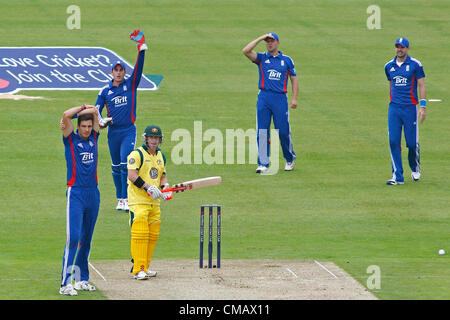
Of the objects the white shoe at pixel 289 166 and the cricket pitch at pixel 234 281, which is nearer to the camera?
the cricket pitch at pixel 234 281

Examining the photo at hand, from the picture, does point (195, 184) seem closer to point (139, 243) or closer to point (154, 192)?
point (154, 192)

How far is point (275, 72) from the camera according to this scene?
18.1m

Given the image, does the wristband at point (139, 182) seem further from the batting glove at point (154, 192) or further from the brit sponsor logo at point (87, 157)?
the brit sponsor logo at point (87, 157)

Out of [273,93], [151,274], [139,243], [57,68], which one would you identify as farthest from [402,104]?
[57,68]

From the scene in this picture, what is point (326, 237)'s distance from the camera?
14133 millimetres

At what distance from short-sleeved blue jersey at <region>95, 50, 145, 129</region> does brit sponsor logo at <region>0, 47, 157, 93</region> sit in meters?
9.81

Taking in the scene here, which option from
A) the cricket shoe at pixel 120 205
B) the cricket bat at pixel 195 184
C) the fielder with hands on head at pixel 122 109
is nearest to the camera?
the cricket bat at pixel 195 184

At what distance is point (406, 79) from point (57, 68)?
1232 cm

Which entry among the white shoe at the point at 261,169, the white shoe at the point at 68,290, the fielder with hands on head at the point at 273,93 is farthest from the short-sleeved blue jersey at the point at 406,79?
the white shoe at the point at 68,290

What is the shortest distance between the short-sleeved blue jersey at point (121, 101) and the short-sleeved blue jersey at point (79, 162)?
14.0 feet

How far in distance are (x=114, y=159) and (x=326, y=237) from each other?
3.85 metres

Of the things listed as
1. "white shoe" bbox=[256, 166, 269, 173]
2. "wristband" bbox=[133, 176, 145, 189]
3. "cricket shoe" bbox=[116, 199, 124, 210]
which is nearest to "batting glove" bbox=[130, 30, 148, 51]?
"cricket shoe" bbox=[116, 199, 124, 210]

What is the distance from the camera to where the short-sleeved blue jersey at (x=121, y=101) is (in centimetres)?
1530

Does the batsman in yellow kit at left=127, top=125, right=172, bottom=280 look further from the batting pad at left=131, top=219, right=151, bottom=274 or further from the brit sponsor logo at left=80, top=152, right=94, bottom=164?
the brit sponsor logo at left=80, top=152, right=94, bottom=164
